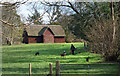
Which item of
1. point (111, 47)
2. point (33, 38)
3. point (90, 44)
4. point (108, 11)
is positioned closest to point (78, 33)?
point (108, 11)

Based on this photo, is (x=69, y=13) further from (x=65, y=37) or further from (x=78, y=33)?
(x=65, y=37)

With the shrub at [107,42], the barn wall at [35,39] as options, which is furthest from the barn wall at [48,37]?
the shrub at [107,42]

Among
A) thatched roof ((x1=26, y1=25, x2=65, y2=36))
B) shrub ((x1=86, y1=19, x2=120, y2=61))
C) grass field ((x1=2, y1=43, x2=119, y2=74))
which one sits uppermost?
thatched roof ((x1=26, y1=25, x2=65, y2=36))

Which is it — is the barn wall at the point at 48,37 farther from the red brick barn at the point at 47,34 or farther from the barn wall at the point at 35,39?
the barn wall at the point at 35,39

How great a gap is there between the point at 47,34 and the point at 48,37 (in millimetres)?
932

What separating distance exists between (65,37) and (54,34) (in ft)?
9.96

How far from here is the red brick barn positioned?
58.1m

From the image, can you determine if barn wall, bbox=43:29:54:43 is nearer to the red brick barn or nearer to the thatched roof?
the red brick barn

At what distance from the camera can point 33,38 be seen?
57375 mm

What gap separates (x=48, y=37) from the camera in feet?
192

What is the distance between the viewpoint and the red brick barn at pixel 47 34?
58125 mm

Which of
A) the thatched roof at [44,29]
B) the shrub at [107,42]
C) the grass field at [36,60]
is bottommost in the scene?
the grass field at [36,60]

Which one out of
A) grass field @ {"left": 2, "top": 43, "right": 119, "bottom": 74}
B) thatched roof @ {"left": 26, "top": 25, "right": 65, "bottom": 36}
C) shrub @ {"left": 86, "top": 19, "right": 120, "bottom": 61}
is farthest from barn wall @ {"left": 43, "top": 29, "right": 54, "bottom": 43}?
shrub @ {"left": 86, "top": 19, "right": 120, "bottom": 61}

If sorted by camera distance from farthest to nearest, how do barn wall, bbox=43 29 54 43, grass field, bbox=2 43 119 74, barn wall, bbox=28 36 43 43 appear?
barn wall, bbox=43 29 54 43 < barn wall, bbox=28 36 43 43 < grass field, bbox=2 43 119 74
